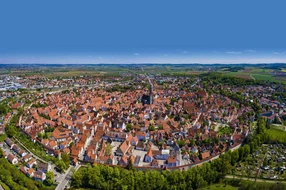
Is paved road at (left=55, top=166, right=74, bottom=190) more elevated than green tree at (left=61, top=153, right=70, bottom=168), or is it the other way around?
green tree at (left=61, top=153, right=70, bottom=168)

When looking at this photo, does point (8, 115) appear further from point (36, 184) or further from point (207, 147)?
point (207, 147)

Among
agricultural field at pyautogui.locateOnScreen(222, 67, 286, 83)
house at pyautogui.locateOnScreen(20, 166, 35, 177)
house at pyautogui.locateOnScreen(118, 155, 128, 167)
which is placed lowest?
house at pyautogui.locateOnScreen(20, 166, 35, 177)

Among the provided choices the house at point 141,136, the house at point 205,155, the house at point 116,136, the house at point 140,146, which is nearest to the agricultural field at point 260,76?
the house at point 205,155

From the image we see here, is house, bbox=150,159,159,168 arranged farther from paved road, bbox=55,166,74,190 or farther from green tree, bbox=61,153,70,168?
green tree, bbox=61,153,70,168

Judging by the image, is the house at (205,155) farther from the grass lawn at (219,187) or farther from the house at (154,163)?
the house at (154,163)

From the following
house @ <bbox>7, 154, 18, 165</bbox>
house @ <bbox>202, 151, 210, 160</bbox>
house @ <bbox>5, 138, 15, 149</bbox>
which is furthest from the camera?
house @ <bbox>5, 138, 15, 149</bbox>

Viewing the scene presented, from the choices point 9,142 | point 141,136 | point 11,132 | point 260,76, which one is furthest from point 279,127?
point 260,76

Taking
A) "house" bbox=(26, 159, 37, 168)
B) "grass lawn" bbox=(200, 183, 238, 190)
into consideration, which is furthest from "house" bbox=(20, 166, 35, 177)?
"grass lawn" bbox=(200, 183, 238, 190)

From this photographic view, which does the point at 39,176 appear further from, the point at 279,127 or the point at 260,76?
the point at 260,76
